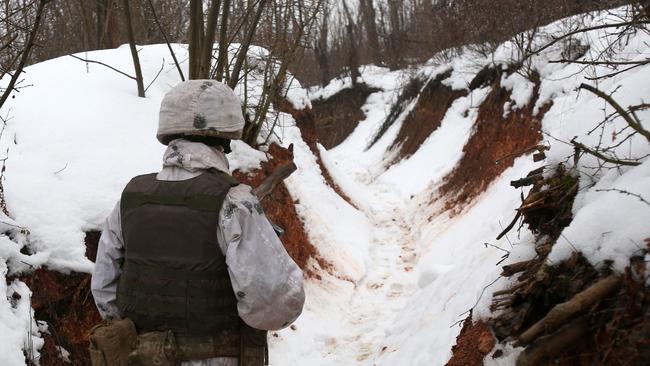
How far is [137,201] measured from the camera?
2.45 metres

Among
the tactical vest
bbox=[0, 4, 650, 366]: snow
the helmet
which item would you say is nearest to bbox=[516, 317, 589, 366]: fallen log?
bbox=[0, 4, 650, 366]: snow

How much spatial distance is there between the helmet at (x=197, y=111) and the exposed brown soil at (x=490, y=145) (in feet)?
19.7

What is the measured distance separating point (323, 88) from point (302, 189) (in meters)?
21.8

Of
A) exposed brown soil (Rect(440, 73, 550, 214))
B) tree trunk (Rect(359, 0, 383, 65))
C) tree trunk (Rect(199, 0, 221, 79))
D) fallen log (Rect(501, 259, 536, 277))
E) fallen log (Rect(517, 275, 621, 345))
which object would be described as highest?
tree trunk (Rect(359, 0, 383, 65))

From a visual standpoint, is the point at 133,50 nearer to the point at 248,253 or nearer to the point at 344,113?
the point at 248,253

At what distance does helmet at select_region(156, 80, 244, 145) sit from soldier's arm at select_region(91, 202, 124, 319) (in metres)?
0.58

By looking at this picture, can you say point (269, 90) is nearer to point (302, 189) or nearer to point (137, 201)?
point (302, 189)

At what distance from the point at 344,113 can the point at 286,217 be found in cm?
2084

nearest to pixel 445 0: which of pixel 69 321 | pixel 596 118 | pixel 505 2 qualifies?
pixel 505 2

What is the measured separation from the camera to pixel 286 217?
7.11 metres

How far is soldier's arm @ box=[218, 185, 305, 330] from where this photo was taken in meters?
2.29

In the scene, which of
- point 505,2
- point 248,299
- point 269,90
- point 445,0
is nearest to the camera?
point 248,299

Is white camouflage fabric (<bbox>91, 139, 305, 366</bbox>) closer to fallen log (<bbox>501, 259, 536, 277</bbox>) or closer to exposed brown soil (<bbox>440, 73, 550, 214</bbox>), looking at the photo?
fallen log (<bbox>501, 259, 536, 277</bbox>)

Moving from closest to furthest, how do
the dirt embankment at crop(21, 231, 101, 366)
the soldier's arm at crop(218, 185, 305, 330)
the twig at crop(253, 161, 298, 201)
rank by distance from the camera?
the soldier's arm at crop(218, 185, 305, 330)
the dirt embankment at crop(21, 231, 101, 366)
the twig at crop(253, 161, 298, 201)
